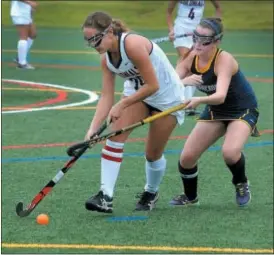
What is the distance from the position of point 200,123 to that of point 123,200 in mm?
904

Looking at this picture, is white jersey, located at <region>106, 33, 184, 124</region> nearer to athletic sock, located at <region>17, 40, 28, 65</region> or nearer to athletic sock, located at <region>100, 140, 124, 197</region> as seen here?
athletic sock, located at <region>100, 140, 124, 197</region>

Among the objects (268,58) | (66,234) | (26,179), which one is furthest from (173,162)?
(268,58)

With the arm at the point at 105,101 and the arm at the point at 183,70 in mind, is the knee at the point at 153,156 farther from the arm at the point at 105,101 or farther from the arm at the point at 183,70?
the arm at the point at 183,70

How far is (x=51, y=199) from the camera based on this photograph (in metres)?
7.61

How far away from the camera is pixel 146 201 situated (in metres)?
7.41

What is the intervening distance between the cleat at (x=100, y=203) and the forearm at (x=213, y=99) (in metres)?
1.05

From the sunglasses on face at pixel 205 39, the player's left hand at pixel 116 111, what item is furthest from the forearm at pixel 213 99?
the player's left hand at pixel 116 111

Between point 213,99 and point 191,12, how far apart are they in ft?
19.8

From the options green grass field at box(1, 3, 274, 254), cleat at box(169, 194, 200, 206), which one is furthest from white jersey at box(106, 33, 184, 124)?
green grass field at box(1, 3, 274, 254)

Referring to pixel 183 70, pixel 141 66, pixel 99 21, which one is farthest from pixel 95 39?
pixel 183 70

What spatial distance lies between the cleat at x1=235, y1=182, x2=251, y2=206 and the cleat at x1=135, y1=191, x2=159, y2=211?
682 millimetres

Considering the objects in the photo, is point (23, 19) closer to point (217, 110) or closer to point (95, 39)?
point (217, 110)

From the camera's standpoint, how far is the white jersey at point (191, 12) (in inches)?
503

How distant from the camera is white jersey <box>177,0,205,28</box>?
41.9 ft
